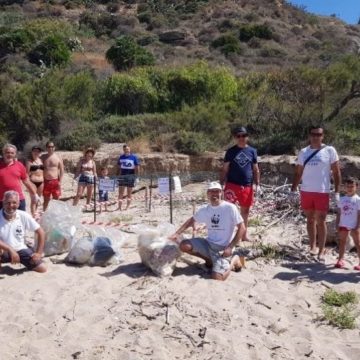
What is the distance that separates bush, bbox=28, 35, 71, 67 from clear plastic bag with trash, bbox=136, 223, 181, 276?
86.5 feet

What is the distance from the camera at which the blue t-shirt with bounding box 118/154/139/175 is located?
37.4ft

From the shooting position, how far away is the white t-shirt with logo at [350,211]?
6.44 metres

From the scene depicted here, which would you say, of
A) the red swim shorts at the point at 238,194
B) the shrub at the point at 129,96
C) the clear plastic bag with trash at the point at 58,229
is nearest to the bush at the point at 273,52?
the shrub at the point at 129,96

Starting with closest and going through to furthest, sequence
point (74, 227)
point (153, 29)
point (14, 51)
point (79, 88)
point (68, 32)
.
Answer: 1. point (74, 227)
2. point (79, 88)
3. point (14, 51)
4. point (68, 32)
5. point (153, 29)

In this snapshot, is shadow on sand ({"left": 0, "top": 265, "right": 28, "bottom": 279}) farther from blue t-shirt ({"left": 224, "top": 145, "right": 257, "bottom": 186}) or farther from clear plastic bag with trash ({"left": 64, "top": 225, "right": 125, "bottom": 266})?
blue t-shirt ({"left": 224, "top": 145, "right": 257, "bottom": 186})

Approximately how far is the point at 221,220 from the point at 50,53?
1089 inches

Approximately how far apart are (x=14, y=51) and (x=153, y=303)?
31.2 m

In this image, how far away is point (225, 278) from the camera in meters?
6.08

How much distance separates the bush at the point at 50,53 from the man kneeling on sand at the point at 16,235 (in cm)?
2615

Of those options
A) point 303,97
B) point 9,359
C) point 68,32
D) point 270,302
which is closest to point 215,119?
point 303,97

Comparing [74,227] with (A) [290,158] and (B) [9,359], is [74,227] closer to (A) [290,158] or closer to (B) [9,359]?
(B) [9,359]

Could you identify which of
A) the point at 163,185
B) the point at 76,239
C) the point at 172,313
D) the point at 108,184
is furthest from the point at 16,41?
the point at 172,313

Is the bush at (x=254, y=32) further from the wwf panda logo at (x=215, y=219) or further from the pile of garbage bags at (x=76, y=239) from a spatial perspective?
the wwf panda logo at (x=215, y=219)

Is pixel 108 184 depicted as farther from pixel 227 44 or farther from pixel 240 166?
pixel 227 44
